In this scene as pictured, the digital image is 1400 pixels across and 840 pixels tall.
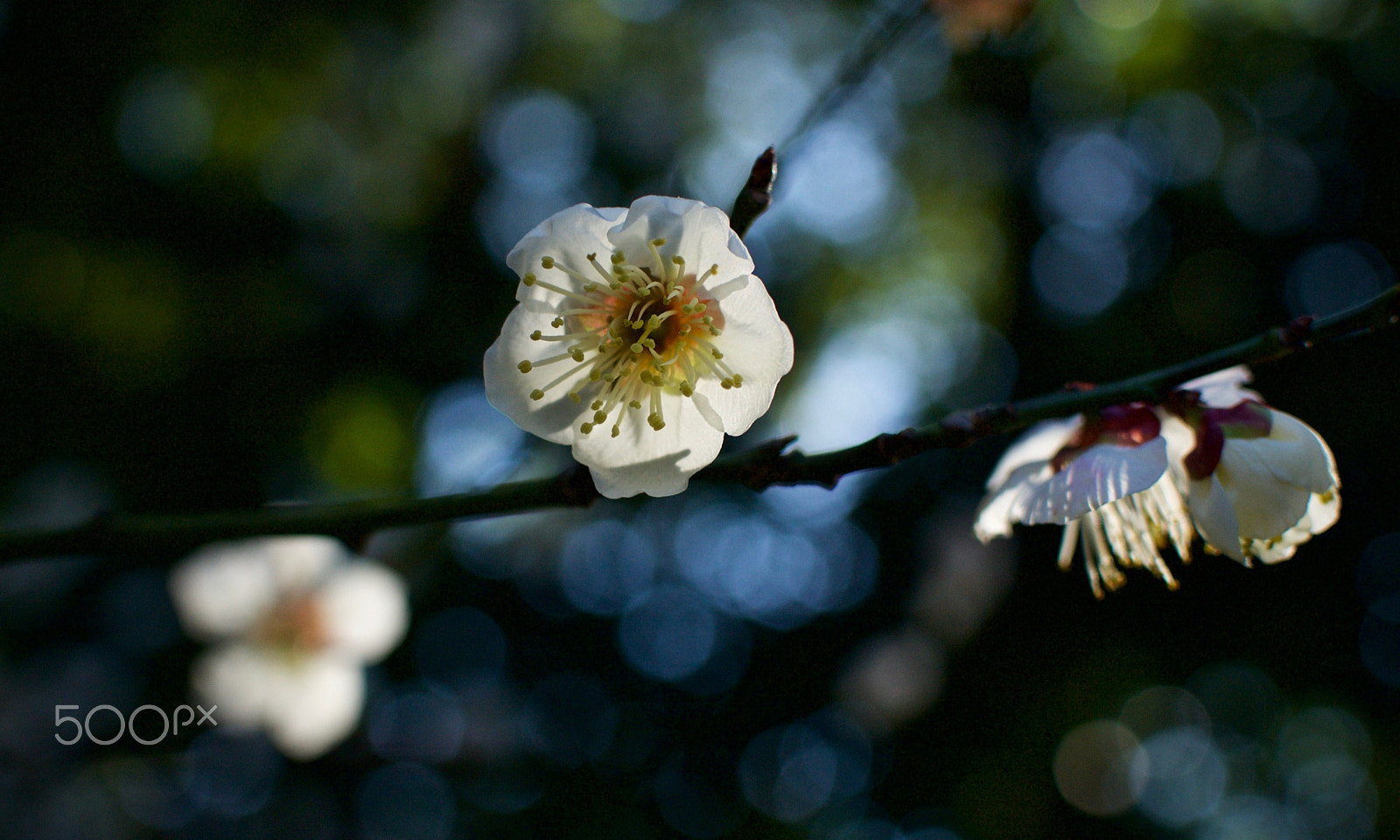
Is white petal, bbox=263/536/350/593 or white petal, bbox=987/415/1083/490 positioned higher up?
white petal, bbox=987/415/1083/490

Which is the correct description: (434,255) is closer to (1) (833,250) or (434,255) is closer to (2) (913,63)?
(1) (833,250)

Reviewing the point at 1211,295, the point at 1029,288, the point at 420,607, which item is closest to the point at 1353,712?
the point at 1211,295

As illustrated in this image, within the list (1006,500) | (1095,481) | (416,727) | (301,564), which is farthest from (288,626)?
(1095,481)

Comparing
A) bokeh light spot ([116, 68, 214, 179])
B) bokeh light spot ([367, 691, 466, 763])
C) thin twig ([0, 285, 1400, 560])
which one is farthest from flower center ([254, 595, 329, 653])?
bokeh light spot ([116, 68, 214, 179])

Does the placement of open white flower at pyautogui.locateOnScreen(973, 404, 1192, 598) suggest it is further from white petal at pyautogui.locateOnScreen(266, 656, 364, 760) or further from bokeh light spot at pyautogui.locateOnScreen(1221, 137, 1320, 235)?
bokeh light spot at pyautogui.locateOnScreen(1221, 137, 1320, 235)

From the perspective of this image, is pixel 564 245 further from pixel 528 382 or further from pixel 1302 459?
pixel 1302 459

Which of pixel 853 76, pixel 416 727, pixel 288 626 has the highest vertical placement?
pixel 853 76

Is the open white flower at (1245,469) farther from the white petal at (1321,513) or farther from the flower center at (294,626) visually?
the flower center at (294,626)

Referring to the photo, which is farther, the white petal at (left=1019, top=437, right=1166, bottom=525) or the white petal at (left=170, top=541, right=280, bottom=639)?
the white petal at (left=170, top=541, right=280, bottom=639)
